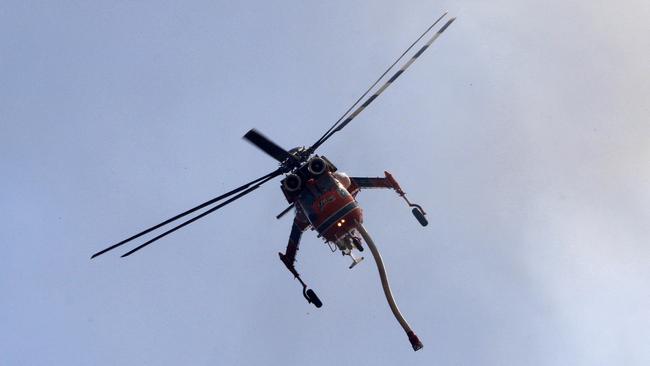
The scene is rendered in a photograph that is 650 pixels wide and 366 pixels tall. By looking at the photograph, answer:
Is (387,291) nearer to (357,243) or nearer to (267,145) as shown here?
(357,243)

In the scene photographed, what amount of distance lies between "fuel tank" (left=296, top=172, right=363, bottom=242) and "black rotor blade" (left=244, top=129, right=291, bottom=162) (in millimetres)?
2259

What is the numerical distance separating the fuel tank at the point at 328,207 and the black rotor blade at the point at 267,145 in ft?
7.41

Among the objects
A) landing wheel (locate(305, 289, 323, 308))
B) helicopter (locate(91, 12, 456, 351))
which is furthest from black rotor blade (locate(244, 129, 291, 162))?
landing wheel (locate(305, 289, 323, 308))

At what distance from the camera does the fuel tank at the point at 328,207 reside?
1321 inches

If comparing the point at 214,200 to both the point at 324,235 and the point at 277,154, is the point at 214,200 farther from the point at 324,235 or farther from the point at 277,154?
the point at 324,235

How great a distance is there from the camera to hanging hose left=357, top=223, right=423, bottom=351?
3272 centimetres

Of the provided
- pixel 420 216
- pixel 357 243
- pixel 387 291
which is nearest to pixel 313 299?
pixel 357 243

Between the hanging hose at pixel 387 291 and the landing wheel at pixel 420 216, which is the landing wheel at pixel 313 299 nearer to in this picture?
the hanging hose at pixel 387 291

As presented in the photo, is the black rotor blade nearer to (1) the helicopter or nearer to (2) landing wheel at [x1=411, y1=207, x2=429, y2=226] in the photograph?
(1) the helicopter

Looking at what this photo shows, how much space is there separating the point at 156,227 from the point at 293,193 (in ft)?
27.2

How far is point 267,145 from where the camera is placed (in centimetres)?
3356

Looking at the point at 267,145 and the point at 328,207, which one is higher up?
the point at 267,145

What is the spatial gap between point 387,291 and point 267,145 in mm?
11136

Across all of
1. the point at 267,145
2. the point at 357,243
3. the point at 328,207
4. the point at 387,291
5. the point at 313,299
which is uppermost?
the point at 267,145
